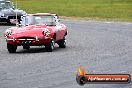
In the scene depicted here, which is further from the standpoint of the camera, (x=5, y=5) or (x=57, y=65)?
(x=5, y=5)

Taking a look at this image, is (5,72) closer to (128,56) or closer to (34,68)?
(34,68)

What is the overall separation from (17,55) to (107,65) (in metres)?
4.25

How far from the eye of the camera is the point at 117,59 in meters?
14.9

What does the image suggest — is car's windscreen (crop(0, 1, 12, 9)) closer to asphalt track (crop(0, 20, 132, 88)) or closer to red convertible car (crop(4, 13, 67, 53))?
asphalt track (crop(0, 20, 132, 88))

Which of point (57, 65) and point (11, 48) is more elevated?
point (57, 65)

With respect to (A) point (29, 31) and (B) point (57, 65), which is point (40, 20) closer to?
(A) point (29, 31)

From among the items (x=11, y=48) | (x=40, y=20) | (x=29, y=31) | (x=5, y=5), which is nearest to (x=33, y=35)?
(x=29, y=31)

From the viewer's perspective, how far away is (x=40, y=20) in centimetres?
1909

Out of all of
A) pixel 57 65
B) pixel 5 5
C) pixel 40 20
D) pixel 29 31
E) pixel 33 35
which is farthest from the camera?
pixel 5 5

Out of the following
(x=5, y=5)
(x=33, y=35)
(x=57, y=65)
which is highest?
(x=57, y=65)

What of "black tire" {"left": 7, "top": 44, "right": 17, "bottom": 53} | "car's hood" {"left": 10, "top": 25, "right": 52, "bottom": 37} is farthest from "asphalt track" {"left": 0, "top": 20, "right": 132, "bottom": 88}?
"car's hood" {"left": 10, "top": 25, "right": 52, "bottom": 37}

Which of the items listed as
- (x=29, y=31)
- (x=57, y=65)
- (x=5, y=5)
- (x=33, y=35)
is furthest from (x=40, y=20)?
(x=5, y=5)

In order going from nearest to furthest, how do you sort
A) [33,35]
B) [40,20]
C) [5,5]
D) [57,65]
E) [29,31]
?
[57,65] → [33,35] → [29,31] → [40,20] → [5,5]

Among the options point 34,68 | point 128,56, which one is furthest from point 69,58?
point 34,68
